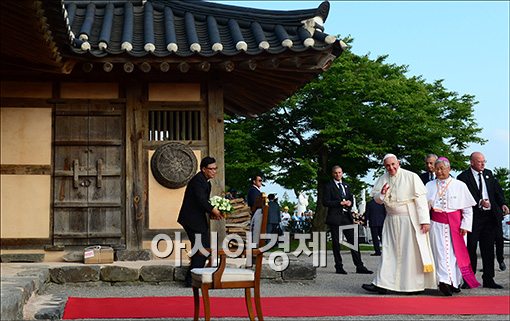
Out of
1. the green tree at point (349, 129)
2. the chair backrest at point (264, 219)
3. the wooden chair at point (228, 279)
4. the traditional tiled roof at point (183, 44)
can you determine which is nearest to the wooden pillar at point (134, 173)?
the traditional tiled roof at point (183, 44)

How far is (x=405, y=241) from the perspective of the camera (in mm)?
8781

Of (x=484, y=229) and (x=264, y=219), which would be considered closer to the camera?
(x=264, y=219)

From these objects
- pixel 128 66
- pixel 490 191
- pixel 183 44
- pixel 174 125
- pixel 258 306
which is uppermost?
pixel 183 44

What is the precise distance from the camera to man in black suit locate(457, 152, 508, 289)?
9.83 meters

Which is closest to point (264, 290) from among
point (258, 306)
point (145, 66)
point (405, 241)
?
point (405, 241)

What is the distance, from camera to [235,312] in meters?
6.84

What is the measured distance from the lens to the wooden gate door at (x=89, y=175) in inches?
395

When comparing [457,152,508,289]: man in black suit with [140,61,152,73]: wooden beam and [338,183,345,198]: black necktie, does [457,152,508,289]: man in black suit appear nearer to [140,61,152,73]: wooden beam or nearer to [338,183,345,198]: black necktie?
[338,183,345,198]: black necktie

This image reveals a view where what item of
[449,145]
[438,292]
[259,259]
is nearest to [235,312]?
[259,259]

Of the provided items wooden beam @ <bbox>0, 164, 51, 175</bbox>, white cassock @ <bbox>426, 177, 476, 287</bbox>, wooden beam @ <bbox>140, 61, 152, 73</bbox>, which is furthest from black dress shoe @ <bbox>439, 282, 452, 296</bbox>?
wooden beam @ <bbox>0, 164, 51, 175</bbox>

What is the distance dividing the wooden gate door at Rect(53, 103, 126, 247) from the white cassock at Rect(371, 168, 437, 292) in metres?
4.03

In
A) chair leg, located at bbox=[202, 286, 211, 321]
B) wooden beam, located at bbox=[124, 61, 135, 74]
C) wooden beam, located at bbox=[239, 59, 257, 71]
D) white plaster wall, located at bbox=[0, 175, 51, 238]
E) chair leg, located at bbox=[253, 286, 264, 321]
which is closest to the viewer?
chair leg, located at bbox=[202, 286, 211, 321]

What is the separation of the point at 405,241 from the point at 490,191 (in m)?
2.05

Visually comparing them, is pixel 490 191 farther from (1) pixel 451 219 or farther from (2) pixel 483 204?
(1) pixel 451 219
